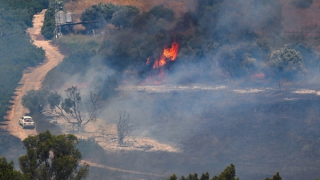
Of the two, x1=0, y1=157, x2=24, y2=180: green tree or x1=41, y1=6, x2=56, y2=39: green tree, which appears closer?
x1=0, y1=157, x2=24, y2=180: green tree

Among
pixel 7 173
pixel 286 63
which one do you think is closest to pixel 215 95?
pixel 286 63

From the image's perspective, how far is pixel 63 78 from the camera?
64.0m

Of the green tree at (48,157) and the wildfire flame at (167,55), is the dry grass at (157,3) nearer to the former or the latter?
the wildfire flame at (167,55)

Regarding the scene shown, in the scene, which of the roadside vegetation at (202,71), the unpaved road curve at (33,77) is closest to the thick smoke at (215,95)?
the roadside vegetation at (202,71)

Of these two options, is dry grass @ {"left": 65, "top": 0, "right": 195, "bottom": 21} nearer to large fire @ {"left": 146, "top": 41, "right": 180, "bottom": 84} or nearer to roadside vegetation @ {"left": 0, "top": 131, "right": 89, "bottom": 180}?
large fire @ {"left": 146, "top": 41, "right": 180, "bottom": 84}

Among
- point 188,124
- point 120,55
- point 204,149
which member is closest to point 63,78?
point 120,55

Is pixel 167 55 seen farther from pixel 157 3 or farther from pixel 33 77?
pixel 33 77

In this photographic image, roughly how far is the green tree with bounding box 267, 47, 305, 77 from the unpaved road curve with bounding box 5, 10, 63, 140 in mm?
23074

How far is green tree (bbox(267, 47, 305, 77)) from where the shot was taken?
58.1 metres

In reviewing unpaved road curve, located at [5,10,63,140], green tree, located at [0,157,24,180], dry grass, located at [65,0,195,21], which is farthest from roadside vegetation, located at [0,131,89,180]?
dry grass, located at [65,0,195,21]

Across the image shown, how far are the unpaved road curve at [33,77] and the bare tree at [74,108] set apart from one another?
3.07 metres

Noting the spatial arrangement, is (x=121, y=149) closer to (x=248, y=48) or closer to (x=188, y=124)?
(x=188, y=124)

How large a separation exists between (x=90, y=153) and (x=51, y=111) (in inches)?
418

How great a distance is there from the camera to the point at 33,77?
66.6 m
